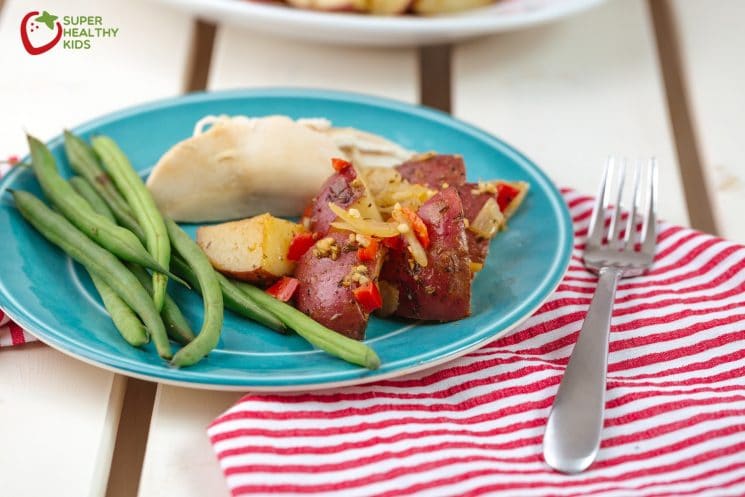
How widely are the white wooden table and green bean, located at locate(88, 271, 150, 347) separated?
1179mm

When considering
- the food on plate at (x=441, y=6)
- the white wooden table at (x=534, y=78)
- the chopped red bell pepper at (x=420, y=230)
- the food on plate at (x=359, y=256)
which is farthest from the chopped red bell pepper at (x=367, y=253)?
the food on plate at (x=441, y=6)

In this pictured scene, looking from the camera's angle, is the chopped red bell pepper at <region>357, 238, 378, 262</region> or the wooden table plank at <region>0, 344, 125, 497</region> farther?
the chopped red bell pepper at <region>357, 238, 378, 262</region>

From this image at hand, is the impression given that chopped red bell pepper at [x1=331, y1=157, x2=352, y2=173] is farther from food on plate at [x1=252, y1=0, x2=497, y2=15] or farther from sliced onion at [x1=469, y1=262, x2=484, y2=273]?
food on plate at [x1=252, y1=0, x2=497, y2=15]

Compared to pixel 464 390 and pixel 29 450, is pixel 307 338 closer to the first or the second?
pixel 464 390

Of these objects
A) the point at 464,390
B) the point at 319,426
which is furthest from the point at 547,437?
the point at 319,426

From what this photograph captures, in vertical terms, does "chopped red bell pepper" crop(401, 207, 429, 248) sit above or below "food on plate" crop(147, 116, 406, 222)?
below

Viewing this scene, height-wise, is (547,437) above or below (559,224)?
below

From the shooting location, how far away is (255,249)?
2.55m

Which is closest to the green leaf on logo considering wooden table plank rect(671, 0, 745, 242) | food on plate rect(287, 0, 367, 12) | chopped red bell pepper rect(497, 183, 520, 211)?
food on plate rect(287, 0, 367, 12)

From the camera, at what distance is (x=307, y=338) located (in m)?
2.36

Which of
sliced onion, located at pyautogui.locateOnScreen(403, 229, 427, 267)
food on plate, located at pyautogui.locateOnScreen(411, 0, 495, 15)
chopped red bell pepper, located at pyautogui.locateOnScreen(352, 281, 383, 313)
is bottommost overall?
chopped red bell pepper, located at pyautogui.locateOnScreen(352, 281, 383, 313)

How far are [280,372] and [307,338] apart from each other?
0.48 feet

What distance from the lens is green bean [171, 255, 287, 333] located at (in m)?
2.45

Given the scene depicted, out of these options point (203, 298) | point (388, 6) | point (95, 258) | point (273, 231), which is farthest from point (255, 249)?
point (388, 6)
